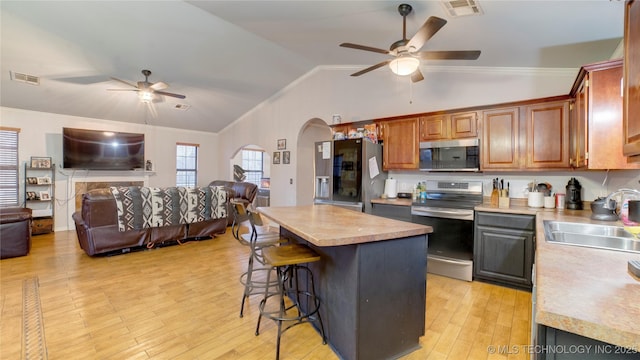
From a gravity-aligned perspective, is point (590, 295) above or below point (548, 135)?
below

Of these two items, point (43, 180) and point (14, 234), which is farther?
point (43, 180)

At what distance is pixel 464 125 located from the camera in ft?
11.1

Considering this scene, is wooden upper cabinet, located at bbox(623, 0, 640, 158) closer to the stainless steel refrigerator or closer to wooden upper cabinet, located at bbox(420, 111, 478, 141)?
wooden upper cabinet, located at bbox(420, 111, 478, 141)


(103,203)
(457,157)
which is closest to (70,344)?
(103,203)

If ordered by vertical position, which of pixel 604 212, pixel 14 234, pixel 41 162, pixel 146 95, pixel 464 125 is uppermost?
pixel 146 95

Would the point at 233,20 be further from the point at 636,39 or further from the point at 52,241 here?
the point at 52,241

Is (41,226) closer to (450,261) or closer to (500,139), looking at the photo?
(450,261)

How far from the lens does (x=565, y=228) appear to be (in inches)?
80.8

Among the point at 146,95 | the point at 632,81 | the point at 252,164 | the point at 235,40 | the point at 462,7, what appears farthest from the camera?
the point at 252,164

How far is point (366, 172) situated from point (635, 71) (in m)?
2.88

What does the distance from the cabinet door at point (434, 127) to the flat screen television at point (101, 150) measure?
6.28 m

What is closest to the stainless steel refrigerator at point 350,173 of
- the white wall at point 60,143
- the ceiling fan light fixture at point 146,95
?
the ceiling fan light fixture at point 146,95

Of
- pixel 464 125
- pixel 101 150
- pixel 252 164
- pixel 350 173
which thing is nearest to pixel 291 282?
pixel 350 173

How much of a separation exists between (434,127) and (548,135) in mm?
1159
